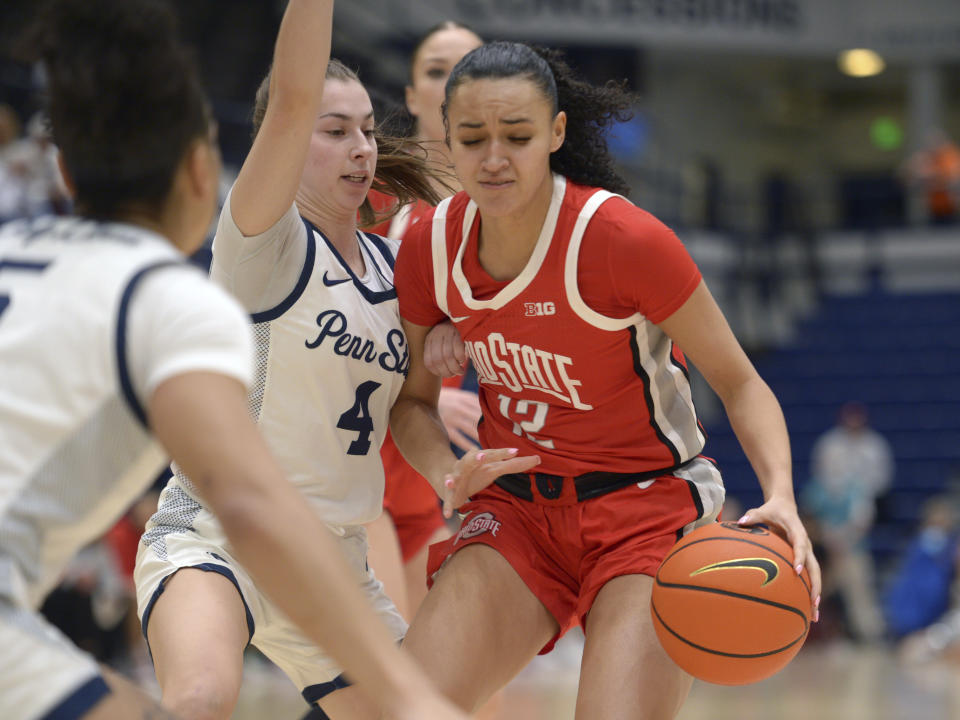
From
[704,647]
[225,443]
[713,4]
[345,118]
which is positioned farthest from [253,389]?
[713,4]

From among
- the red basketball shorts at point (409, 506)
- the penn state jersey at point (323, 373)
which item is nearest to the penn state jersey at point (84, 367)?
the penn state jersey at point (323, 373)

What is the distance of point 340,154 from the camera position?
333 centimetres

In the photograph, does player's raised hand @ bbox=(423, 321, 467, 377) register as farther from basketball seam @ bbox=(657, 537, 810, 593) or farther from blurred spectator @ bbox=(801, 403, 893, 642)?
blurred spectator @ bbox=(801, 403, 893, 642)

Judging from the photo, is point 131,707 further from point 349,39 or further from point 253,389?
point 349,39

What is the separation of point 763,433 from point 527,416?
1.93ft

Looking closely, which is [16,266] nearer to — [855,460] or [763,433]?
[763,433]

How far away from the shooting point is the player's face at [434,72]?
4574 mm

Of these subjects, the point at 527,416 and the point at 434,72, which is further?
the point at 434,72

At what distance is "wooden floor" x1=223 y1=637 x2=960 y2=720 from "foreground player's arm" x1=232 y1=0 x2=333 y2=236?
16.4ft

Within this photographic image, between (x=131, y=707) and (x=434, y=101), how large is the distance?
309 cm

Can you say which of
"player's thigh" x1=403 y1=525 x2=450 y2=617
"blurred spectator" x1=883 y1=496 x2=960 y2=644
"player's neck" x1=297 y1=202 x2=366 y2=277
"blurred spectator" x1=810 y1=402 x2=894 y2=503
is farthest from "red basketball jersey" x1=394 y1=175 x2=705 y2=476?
"blurred spectator" x1=810 y1=402 x2=894 y2=503

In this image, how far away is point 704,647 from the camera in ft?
9.50

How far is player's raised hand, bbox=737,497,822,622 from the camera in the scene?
2.96 m

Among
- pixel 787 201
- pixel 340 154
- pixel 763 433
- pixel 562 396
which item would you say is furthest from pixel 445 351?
pixel 787 201
